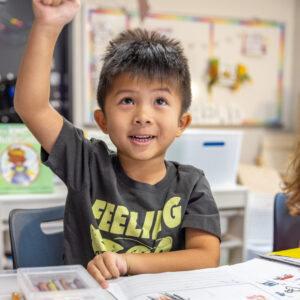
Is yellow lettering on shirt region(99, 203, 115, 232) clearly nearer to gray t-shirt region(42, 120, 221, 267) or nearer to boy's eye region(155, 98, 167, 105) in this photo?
gray t-shirt region(42, 120, 221, 267)

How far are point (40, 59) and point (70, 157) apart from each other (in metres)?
0.23

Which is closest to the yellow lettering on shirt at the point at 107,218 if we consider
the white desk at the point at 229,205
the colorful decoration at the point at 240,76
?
the white desk at the point at 229,205

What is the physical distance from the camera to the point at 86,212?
2.97 ft

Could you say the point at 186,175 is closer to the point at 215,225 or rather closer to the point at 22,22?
the point at 215,225

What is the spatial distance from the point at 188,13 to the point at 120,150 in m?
2.89

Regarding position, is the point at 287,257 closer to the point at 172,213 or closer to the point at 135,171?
the point at 172,213

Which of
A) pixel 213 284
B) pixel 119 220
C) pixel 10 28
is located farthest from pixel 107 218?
pixel 10 28

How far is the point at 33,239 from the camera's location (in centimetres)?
111

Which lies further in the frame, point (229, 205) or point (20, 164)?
point (229, 205)

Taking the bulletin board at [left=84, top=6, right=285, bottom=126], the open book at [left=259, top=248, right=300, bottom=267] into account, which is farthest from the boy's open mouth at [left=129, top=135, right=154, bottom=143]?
the bulletin board at [left=84, top=6, right=285, bottom=126]

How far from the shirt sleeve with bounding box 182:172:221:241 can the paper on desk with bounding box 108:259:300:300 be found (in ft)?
0.58

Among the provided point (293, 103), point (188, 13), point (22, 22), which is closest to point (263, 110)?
point (293, 103)

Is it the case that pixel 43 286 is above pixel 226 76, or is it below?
below

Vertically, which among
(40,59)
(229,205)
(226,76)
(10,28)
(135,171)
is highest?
(10,28)
